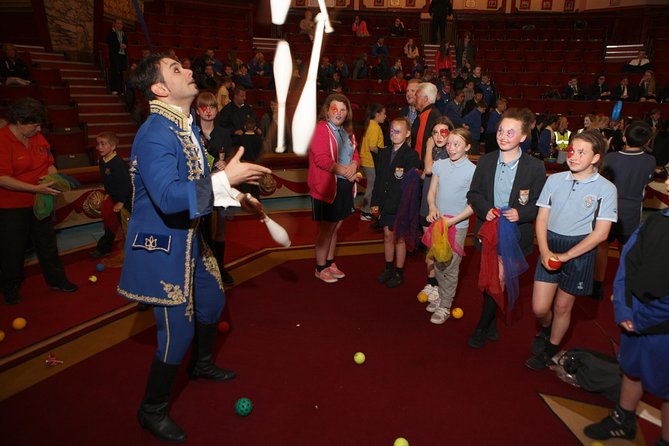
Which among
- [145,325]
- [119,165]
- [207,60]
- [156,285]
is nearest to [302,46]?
[207,60]

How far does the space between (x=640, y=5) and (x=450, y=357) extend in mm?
17513

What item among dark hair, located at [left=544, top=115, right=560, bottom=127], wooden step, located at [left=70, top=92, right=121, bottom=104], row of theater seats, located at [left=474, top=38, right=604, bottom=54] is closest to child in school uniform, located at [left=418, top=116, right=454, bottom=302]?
dark hair, located at [left=544, top=115, right=560, bottom=127]

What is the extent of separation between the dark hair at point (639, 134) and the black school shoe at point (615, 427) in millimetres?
2360

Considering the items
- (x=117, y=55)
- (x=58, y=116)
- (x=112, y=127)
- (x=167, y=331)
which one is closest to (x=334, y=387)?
(x=167, y=331)

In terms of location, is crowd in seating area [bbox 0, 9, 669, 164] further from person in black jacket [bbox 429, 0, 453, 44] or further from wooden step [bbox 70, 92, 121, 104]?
person in black jacket [bbox 429, 0, 453, 44]

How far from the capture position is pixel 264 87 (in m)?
11.3

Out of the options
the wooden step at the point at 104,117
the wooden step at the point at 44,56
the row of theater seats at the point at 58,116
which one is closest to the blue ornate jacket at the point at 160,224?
the row of theater seats at the point at 58,116

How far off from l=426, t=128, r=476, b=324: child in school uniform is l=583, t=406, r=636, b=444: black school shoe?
1.49 meters

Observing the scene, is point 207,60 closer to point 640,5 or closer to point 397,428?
point 397,428

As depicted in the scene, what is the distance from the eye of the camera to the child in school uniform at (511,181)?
3285mm

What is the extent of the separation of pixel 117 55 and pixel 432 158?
8.33m

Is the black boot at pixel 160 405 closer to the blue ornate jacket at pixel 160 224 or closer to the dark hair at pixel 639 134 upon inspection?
the blue ornate jacket at pixel 160 224

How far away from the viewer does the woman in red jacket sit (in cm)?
431

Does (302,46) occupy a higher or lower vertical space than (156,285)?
higher
